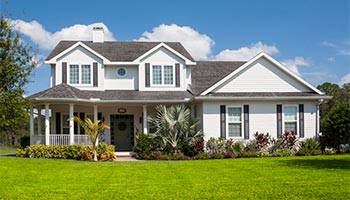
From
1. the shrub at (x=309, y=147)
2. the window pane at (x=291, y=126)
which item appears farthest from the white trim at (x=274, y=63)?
the shrub at (x=309, y=147)

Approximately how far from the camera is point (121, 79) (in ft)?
89.1

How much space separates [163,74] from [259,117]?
21.6ft

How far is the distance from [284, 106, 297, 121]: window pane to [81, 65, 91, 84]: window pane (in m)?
11.8

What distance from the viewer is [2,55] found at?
11594 millimetres

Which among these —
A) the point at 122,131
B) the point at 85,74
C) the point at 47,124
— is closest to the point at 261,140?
the point at 122,131

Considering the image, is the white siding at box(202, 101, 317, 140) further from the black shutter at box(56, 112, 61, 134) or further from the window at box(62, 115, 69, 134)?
the black shutter at box(56, 112, 61, 134)

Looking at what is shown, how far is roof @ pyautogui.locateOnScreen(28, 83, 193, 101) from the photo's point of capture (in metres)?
22.9

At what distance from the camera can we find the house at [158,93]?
77.3 feet

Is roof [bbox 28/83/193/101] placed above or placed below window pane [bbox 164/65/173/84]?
below

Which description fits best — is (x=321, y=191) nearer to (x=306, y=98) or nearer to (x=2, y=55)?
(x=2, y=55)

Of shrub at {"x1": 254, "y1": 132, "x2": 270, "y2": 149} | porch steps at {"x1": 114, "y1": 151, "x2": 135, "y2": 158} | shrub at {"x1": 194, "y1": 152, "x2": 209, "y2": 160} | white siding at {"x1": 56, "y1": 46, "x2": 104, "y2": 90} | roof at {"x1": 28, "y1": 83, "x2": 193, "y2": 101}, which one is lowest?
porch steps at {"x1": 114, "y1": 151, "x2": 135, "y2": 158}

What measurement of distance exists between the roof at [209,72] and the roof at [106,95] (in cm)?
161

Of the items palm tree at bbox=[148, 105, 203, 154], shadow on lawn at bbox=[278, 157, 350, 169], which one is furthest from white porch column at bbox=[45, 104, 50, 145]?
shadow on lawn at bbox=[278, 157, 350, 169]

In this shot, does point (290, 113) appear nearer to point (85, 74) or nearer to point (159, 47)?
point (159, 47)
